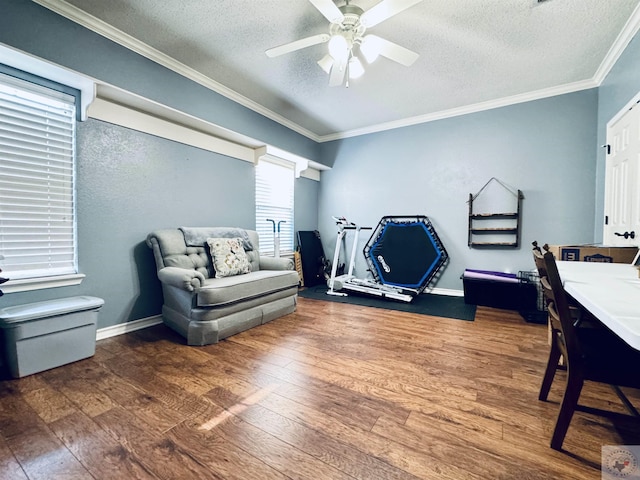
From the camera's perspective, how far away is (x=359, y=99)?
12.0 feet

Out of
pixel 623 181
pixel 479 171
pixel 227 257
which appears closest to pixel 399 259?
→ pixel 479 171

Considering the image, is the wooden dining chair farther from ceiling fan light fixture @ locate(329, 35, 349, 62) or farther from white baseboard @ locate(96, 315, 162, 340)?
white baseboard @ locate(96, 315, 162, 340)

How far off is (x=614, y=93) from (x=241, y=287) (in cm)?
420

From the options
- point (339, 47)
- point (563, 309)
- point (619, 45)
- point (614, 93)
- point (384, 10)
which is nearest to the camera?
point (563, 309)

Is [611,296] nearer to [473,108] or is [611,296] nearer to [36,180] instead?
[36,180]

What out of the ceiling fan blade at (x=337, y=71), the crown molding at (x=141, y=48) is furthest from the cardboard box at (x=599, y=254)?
the crown molding at (x=141, y=48)

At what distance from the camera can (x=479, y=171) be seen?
3.92m

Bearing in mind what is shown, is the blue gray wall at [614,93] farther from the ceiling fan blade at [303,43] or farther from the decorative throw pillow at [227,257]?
the decorative throw pillow at [227,257]

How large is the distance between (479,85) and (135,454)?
4491 millimetres

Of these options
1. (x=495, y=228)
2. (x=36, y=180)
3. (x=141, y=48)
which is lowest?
(x=495, y=228)

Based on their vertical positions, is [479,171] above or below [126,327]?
above

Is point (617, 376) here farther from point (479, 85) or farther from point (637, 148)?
point (479, 85)

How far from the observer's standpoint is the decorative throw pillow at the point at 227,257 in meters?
2.90

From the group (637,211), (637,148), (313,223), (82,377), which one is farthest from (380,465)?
(313,223)
